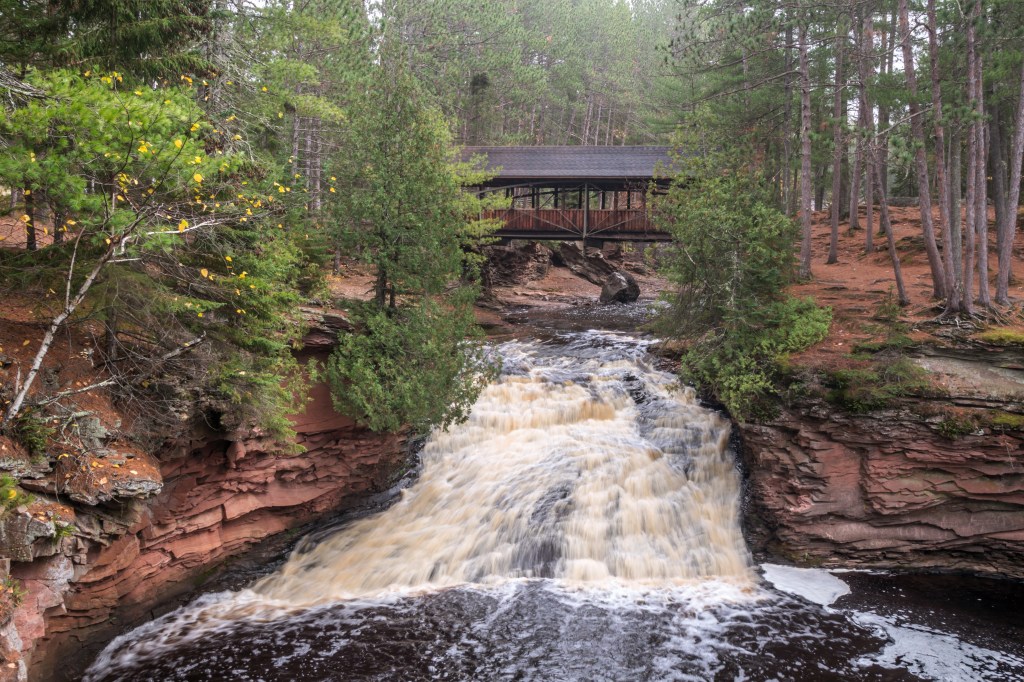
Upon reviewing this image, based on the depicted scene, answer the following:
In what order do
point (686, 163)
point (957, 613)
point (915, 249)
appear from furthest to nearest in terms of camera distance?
point (915, 249) → point (686, 163) → point (957, 613)

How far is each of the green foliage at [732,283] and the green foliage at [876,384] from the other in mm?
1144

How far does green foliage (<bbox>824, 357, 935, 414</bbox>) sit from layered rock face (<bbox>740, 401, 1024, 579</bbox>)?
234mm

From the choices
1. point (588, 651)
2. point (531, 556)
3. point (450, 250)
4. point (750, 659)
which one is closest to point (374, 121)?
point (450, 250)

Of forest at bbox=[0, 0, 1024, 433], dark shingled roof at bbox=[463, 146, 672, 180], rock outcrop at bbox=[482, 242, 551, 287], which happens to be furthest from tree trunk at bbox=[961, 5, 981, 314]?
rock outcrop at bbox=[482, 242, 551, 287]

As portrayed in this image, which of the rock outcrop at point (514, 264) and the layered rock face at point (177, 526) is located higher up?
the rock outcrop at point (514, 264)

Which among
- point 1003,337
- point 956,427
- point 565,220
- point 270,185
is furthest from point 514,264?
point 956,427

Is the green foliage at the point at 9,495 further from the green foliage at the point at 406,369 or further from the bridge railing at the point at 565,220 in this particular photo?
the bridge railing at the point at 565,220

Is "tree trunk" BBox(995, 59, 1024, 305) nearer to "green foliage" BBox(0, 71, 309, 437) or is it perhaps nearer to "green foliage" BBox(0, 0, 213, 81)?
"green foliage" BBox(0, 71, 309, 437)

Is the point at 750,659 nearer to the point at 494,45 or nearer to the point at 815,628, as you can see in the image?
the point at 815,628

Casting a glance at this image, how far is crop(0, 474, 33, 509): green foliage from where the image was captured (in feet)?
22.8

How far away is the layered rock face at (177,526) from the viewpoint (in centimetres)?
798

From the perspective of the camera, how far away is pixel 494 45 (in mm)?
33219

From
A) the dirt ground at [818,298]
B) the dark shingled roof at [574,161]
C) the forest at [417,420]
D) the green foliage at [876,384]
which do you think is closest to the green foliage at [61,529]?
the forest at [417,420]

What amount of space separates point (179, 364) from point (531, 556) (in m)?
6.49
